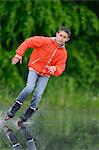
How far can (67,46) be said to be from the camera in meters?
14.4

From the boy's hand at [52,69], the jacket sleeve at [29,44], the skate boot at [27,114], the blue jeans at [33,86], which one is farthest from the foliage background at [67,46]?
the jacket sleeve at [29,44]

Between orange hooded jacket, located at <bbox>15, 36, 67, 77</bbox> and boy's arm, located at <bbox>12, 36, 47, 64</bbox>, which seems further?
orange hooded jacket, located at <bbox>15, 36, 67, 77</bbox>

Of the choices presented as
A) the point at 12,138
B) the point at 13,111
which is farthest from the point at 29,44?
the point at 12,138

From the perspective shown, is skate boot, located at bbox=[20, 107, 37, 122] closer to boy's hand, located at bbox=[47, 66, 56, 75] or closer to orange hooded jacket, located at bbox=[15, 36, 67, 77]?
orange hooded jacket, located at bbox=[15, 36, 67, 77]

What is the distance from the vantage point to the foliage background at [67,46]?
1257cm

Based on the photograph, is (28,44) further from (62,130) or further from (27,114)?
(62,130)

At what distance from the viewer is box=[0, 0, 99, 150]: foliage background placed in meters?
12.6

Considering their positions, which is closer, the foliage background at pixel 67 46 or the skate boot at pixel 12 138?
the skate boot at pixel 12 138

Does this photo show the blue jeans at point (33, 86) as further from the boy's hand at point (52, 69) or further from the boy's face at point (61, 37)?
the boy's face at point (61, 37)

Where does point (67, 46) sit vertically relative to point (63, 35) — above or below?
below

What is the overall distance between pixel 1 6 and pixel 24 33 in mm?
873

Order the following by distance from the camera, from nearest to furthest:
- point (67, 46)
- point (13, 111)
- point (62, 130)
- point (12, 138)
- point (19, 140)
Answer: point (19, 140) < point (12, 138) < point (62, 130) < point (13, 111) < point (67, 46)

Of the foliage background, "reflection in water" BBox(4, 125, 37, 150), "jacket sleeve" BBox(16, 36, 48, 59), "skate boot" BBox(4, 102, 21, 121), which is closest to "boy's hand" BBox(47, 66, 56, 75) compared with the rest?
"jacket sleeve" BBox(16, 36, 48, 59)

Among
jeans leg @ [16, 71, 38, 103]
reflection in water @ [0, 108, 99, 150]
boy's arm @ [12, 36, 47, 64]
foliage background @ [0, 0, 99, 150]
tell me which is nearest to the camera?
reflection in water @ [0, 108, 99, 150]
